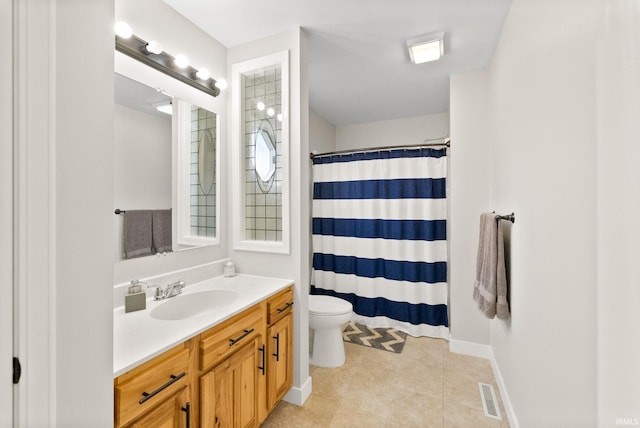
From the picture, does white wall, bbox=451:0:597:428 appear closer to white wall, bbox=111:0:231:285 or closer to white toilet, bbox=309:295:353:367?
white toilet, bbox=309:295:353:367

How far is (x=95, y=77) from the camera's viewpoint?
737 mm

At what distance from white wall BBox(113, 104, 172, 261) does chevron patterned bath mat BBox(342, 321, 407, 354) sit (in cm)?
205

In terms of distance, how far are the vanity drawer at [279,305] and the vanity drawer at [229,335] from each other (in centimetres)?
8

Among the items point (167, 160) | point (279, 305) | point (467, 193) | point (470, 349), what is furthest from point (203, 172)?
point (470, 349)

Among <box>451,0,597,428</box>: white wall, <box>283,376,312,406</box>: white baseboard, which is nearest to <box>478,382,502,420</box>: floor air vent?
<box>451,0,597,428</box>: white wall

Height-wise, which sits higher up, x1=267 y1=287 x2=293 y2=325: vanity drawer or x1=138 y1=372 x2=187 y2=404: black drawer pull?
x1=267 y1=287 x2=293 y2=325: vanity drawer

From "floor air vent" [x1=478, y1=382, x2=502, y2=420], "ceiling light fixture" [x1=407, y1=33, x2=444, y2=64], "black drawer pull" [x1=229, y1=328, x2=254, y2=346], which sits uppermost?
"ceiling light fixture" [x1=407, y1=33, x2=444, y2=64]

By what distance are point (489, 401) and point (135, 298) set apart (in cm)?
222

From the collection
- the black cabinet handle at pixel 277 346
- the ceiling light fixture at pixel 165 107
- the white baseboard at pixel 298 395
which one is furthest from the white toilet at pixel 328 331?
the ceiling light fixture at pixel 165 107

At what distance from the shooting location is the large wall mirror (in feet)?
4.67

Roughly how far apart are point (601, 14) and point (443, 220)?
2.11 meters

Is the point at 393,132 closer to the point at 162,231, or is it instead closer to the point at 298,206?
the point at 298,206

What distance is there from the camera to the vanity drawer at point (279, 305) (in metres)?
1.56

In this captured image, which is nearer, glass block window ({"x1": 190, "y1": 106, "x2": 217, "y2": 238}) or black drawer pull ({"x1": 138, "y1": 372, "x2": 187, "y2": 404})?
black drawer pull ({"x1": 138, "y1": 372, "x2": 187, "y2": 404})
